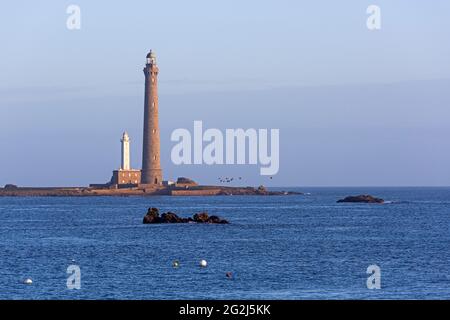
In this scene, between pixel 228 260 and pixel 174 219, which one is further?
pixel 174 219

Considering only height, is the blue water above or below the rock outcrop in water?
below

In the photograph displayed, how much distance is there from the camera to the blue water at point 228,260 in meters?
48.9

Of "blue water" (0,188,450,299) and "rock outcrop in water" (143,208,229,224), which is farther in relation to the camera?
"rock outcrop in water" (143,208,229,224)

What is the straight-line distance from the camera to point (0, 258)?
69.9m

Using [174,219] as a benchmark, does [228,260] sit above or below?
below

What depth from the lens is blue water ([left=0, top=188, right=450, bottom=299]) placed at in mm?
48906

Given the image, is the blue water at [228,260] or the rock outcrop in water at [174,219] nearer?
the blue water at [228,260]

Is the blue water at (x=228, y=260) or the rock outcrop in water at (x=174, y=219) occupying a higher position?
the rock outcrop in water at (x=174, y=219)

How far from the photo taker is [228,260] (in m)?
67.0
